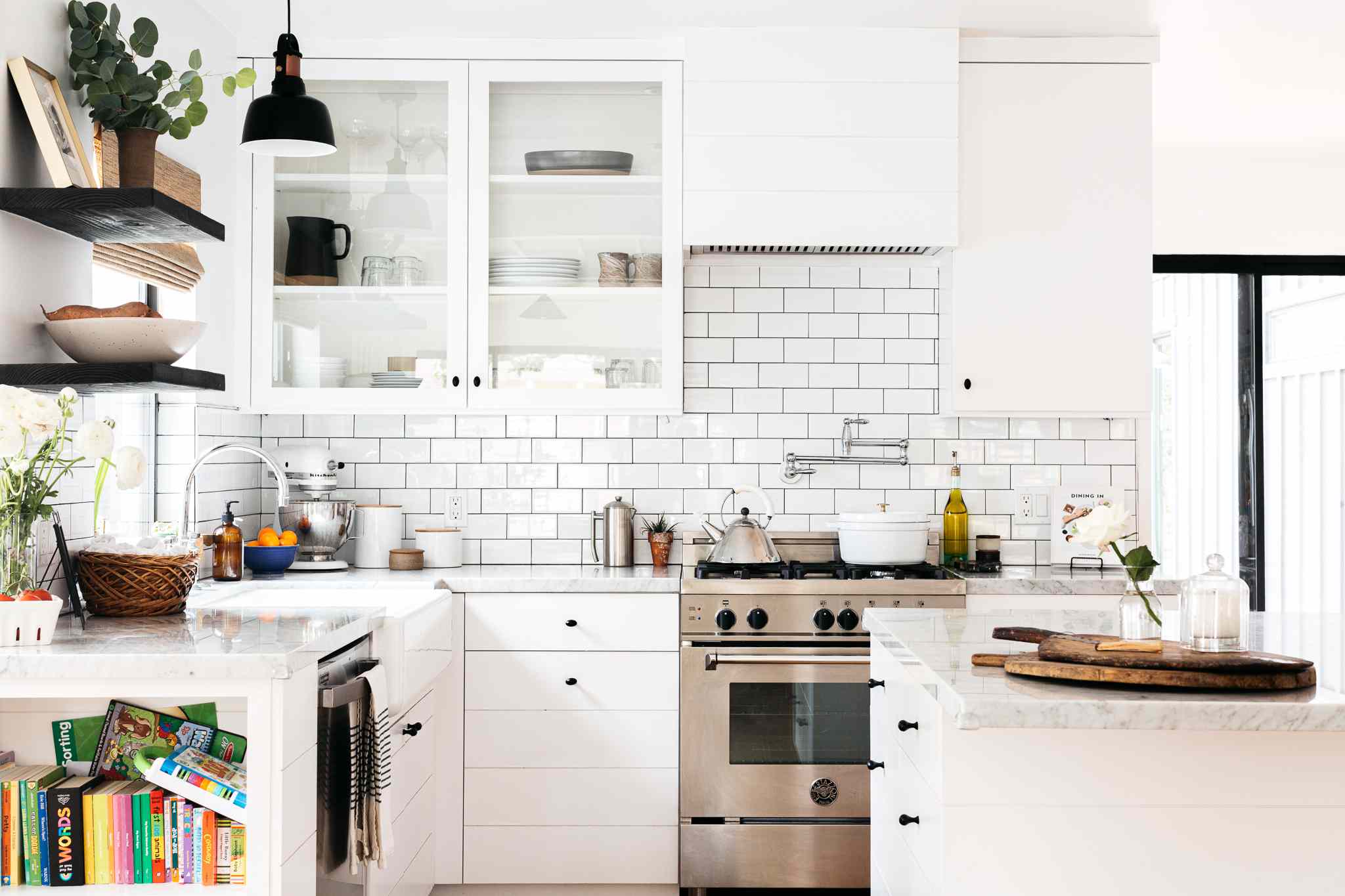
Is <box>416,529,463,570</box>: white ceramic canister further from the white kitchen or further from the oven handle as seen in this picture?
the oven handle

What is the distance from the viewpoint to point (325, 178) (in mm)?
3545

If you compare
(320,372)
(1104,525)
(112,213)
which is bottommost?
(1104,525)

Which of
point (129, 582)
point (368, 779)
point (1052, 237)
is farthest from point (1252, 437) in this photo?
point (129, 582)

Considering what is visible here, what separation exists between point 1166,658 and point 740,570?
178 centimetres

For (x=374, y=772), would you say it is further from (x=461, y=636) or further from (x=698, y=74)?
(x=698, y=74)

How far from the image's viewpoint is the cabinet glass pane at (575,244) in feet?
11.6

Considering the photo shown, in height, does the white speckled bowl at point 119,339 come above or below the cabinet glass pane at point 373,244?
below

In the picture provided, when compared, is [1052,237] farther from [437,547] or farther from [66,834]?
[66,834]

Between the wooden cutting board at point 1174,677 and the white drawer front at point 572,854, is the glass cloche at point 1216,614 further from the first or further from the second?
the white drawer front at point 572,854

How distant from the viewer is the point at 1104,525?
1.71 metres

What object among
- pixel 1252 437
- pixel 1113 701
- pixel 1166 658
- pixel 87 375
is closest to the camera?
pixel 1113 701

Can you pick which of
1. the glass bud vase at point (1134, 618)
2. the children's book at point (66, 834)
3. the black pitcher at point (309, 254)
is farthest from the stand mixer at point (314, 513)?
the glass bud vase at point (1134, 618)

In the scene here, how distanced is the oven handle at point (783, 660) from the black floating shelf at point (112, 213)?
1747 mm

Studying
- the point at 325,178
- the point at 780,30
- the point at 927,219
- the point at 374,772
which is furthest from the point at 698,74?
the point at 374,772
